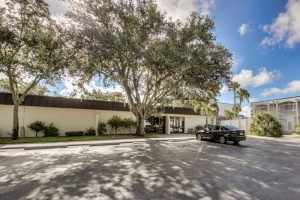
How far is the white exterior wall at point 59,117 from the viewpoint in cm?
1921

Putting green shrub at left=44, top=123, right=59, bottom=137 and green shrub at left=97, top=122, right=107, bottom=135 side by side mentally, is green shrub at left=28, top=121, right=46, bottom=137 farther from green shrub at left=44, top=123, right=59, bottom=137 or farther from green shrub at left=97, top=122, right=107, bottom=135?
green shrub at left=97, top=122, right=107, bottom=135

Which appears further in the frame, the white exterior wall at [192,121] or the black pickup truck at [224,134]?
the white exterior wall at [192,121]

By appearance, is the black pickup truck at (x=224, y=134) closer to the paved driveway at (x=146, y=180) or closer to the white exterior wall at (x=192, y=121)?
the paved driveway at (x=146, y=180)

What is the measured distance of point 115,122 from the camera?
78.4 feet

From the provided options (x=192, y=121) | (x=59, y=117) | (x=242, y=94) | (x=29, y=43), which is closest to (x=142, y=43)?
(x=29, y=43)

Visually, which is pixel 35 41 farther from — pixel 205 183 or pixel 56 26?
pixel 205 183

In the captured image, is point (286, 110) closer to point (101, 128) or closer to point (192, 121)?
point (192, 121)

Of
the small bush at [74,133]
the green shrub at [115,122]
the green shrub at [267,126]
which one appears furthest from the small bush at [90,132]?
the green shrub at [267,126]

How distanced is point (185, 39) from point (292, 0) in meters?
7.09

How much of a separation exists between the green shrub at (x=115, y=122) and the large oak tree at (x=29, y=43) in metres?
8.73

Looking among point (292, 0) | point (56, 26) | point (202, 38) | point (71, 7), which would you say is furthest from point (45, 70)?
point (292, 0)

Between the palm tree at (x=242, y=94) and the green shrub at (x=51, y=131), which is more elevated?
the palm tree at (x=242, y=94)

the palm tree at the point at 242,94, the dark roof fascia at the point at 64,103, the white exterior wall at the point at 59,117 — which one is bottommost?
the white exterior wall at the point at 59,117

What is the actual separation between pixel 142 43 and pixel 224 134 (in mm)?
10153
